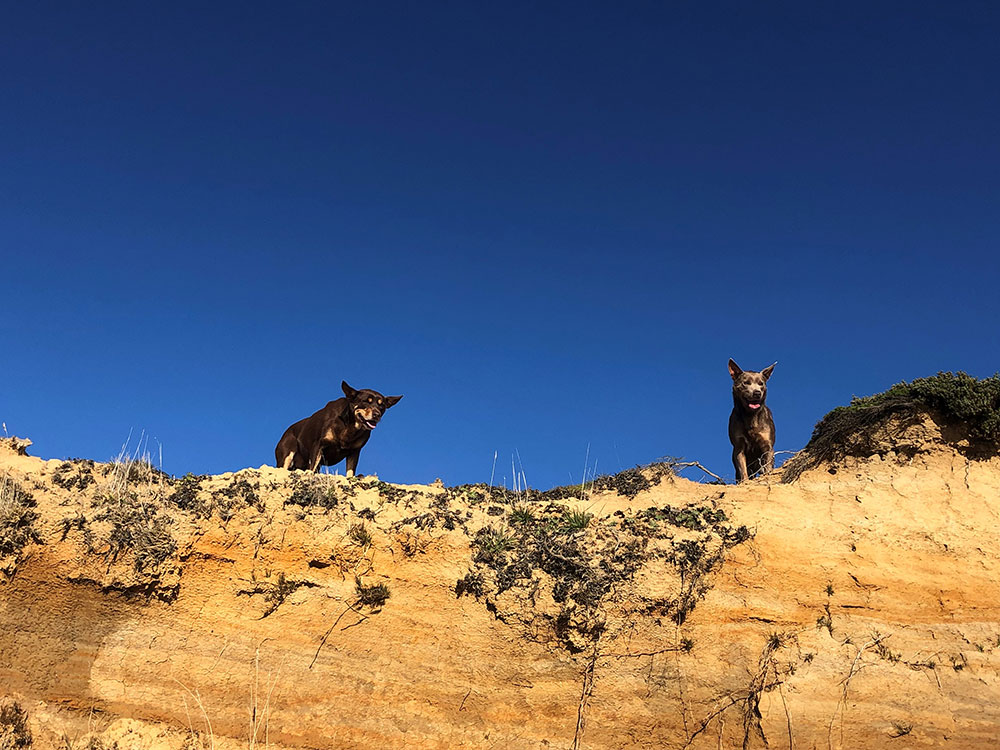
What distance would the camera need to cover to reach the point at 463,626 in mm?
8836

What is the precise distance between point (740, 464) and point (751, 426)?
2.71 feet

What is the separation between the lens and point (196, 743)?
806 cm

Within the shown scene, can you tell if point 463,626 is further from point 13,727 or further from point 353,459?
point 353,459

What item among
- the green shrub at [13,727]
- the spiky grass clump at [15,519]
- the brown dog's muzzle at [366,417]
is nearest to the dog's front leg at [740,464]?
the brown dog's muzzle at [366,417]

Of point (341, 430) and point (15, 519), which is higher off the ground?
point (341, 430)

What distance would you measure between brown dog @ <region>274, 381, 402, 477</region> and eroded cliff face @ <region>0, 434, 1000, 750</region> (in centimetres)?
456

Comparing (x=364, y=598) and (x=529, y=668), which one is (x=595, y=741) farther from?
(x=364, y=598)

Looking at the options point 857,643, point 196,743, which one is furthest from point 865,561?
point 196,743

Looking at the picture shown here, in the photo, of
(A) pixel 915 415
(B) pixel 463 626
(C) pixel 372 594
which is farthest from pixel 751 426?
(C) pixel 372 594

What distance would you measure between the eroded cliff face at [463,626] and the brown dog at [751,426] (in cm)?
450

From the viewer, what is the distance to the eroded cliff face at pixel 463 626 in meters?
8.27

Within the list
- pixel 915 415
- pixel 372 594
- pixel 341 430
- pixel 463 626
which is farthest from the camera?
pixel 341 430

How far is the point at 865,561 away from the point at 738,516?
1.73 meters

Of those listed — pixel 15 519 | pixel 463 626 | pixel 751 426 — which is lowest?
pixel 463 626
